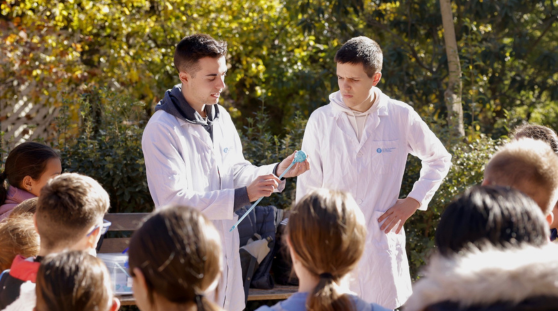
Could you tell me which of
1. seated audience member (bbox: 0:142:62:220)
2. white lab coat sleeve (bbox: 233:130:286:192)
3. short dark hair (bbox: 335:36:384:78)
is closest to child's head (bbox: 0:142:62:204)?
seated audience member (bbox: 0:142:62:220)

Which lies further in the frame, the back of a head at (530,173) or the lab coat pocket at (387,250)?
the lab coat pocket at (387,250)

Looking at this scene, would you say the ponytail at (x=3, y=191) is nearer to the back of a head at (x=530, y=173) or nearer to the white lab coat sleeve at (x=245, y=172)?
the white lab coat sleeve at (x=245, y=172)

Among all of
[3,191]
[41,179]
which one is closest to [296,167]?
[41,179]

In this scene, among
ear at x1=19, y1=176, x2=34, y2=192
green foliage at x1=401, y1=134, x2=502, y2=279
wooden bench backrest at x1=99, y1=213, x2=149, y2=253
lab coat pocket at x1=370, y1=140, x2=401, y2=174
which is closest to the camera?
lab coat pocket at x1=370, y1=140, x2=401, y2=174

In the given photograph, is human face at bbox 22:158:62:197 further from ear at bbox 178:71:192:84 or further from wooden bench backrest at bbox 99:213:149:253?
ear at bbox 178:71:192:84

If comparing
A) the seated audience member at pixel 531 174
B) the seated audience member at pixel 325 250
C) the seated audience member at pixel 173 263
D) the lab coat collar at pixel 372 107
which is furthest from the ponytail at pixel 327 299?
the lab coat collar at pixel 372 107

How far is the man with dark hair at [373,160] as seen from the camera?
348 centimetres

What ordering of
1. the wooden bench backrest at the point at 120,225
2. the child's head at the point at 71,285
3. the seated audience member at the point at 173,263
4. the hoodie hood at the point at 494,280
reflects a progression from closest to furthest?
1. the hoodie hood at the point at 494,280
2. the seated audience member at the point at 173,263
3. the child's head at the point at 71,285
4. the wooden bench backrest at the point at 120,225

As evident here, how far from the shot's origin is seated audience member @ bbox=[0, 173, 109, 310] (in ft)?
8.04

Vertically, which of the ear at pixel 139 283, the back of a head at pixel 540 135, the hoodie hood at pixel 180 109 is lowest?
the ear at pixel 139 283

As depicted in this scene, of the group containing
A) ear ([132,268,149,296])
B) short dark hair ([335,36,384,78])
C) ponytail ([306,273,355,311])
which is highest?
short dark hair ([335,36,384,78])

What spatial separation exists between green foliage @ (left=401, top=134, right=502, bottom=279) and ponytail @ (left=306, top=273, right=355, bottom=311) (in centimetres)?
313

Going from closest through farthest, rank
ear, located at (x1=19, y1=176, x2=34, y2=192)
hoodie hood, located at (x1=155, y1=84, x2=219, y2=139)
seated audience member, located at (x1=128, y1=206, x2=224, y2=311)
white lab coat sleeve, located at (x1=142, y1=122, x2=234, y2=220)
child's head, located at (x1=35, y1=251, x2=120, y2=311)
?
seated audience member, located at (x1=128, y1=206, x2=224, y2=311), child's head, located at (x1=35, y1=251, x2=120, y2=311), white lab coat sleeve, located at (x1=142, y1=122, x2=234, y2=220), hoodie hood, located at (x1=155, y1=84, x2=219, y2=139), ear, located at (x1=19, y1=176, x2=34, y2=192)

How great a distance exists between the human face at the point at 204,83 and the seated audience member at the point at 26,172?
41.1 inches
